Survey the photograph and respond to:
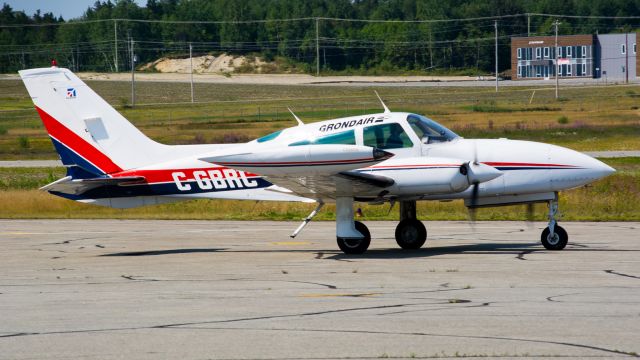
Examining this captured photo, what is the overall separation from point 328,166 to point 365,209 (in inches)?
479

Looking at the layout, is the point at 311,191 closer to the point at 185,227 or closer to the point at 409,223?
the point at 409,223

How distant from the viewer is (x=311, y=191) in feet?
59.0

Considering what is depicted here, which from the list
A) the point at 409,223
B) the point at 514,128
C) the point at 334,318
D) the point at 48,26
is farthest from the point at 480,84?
the point at 334,318

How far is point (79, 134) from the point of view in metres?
19.5

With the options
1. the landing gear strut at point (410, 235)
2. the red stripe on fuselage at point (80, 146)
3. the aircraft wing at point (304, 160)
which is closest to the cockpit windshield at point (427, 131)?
the landing gear strut at point (410, 235)

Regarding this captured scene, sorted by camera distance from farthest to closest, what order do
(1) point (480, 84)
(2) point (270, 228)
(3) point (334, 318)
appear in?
1. (1) point (480, 84)
2. (2) point (270, 228)
3. (3) point (334, 318)

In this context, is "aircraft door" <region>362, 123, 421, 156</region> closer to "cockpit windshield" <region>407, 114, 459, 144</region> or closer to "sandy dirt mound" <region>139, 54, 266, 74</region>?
"cockpit windshield" <region>407, 114, 459, 144</region>

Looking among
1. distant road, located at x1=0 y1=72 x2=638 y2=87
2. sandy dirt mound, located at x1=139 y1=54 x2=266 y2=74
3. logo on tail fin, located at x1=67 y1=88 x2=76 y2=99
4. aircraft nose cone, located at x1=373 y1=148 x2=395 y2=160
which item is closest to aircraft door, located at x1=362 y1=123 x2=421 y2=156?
aircraft nose cone, located at x1=373 y1=148 x2=395 y2=160

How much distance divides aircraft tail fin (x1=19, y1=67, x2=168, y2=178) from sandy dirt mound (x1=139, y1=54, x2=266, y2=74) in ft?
386

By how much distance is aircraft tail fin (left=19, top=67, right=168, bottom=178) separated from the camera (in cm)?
1936

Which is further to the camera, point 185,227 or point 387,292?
point 185,227

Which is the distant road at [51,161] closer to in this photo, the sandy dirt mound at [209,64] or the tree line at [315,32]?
the tree line at [315,32]

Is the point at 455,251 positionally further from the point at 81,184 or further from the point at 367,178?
the point at 81,184

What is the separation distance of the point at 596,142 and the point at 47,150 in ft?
91.8
